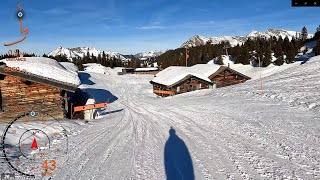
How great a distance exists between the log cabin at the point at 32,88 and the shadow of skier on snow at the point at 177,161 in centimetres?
1081

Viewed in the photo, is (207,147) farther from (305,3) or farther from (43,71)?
(43,71)

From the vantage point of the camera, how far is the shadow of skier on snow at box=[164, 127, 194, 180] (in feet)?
25.2

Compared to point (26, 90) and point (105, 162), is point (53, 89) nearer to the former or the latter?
point (26, 90)

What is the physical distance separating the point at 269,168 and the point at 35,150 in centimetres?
850

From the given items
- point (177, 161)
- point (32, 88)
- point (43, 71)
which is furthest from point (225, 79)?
point (177, 161)

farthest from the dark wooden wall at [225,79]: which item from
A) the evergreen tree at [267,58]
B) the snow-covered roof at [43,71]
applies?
the snow-covered roof at [43,71]

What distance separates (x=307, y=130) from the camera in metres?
12.0

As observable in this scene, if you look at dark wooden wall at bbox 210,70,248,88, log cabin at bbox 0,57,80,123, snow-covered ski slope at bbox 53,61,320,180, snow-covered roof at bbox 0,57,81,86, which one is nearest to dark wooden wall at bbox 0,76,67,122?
log cabin at bbox 0,57,80,123

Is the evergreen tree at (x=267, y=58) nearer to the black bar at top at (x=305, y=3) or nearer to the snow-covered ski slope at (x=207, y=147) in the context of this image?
the snow-covered ski slope at (x=207, y=147)

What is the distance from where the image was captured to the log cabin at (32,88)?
18.2m

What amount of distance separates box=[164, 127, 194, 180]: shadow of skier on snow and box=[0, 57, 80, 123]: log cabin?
35.5ft

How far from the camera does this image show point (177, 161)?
8906 mm
